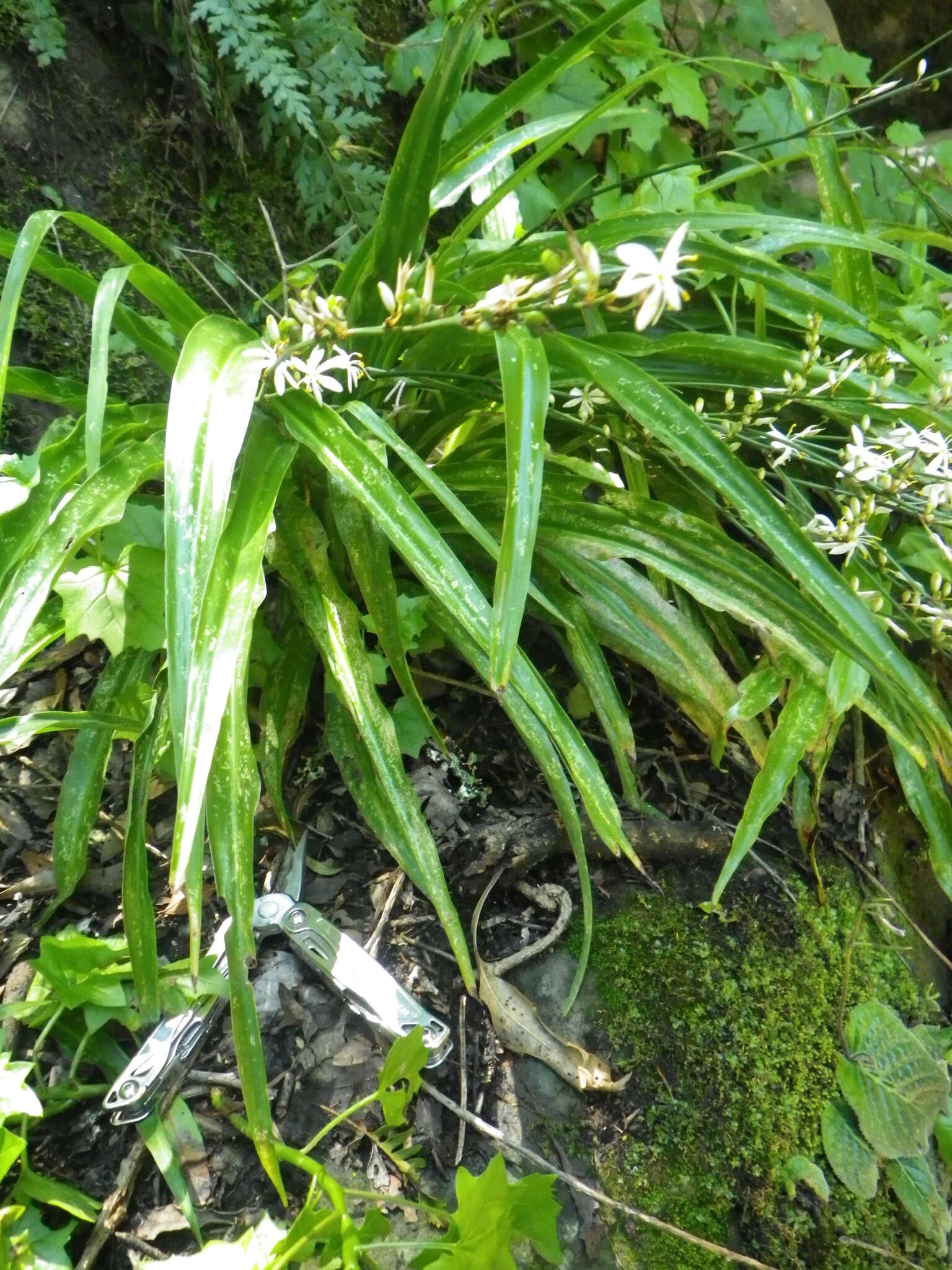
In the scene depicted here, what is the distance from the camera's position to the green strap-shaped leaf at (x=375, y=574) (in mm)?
1114

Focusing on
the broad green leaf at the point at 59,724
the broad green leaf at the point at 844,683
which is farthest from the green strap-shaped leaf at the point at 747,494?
the broad green leaf at the point at 59,724

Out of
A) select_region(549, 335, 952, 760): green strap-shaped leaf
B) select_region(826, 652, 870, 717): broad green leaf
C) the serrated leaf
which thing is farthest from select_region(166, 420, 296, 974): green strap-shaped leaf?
the serrated leaf

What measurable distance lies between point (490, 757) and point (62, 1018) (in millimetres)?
672

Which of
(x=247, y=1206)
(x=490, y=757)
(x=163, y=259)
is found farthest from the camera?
(x=163, y=259)

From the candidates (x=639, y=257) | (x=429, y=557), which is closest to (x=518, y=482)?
(x=429, y=557)

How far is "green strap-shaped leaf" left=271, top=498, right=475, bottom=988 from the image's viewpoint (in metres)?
1.03

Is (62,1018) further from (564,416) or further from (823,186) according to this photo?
(823,186)

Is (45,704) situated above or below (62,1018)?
above

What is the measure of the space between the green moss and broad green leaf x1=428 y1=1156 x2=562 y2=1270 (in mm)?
205

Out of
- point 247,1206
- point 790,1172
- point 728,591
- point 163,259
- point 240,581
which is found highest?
point 163,259

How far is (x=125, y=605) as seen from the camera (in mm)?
1044

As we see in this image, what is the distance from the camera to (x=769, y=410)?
1271mm

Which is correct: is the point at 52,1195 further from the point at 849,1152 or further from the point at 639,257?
the point at 639,257

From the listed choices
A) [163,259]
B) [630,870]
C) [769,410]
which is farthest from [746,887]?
[163,259]
